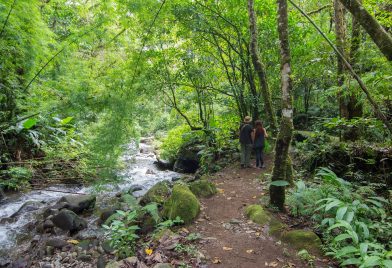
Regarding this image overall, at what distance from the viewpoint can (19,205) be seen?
792cm

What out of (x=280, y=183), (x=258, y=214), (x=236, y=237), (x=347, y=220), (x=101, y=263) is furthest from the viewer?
(x=258, y=214)

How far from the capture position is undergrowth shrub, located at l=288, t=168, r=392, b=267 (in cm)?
333

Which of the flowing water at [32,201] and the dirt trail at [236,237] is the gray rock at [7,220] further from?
the dirt trail at [236,237]

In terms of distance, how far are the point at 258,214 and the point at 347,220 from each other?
1770mm

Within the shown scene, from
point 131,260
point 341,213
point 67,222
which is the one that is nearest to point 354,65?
point 341,213

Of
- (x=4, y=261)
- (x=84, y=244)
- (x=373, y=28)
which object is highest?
(x=373, y=28)

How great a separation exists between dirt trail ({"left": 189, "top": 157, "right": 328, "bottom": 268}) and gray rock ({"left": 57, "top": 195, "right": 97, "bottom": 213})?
11.6 ft

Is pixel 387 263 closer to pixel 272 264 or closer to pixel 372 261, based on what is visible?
pixel 372 261

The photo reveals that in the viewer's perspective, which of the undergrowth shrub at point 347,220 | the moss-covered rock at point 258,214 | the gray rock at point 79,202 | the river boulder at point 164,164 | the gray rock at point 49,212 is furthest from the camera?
the river boulder at point 164,164

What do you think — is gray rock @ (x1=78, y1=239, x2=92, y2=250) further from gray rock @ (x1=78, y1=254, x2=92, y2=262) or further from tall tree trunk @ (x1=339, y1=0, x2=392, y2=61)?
tall tree trunk @ (x1=339, y1=0, x2=392, y2=61)

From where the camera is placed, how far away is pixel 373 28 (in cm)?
416

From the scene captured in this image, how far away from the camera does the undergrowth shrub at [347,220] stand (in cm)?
333

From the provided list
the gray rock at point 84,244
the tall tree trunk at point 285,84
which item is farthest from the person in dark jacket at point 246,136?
the gray rock at point 84,244

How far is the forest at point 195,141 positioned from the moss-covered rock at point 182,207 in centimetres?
3
